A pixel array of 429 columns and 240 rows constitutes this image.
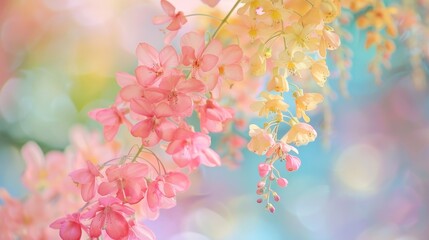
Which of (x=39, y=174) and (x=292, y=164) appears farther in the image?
(x=39, y=174)

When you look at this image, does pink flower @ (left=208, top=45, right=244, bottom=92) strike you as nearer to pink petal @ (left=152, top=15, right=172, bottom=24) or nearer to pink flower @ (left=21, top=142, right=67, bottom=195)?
pink petal @ (left=152, top=15, right=172, bottom=24)

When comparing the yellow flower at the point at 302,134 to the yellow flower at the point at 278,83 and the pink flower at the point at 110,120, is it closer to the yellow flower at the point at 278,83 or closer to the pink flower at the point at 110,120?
the yellow flower at the point at 278,83

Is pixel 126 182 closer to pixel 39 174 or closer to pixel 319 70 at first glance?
pixel 319 70

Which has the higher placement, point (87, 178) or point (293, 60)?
point (293, 60)

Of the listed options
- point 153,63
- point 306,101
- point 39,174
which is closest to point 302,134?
point 306,101

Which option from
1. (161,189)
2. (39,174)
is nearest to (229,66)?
(161,189)

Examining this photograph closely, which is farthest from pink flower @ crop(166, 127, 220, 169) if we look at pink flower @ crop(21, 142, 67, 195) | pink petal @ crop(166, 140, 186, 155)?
pink flower @ crop(21, 142, 67, 195)
